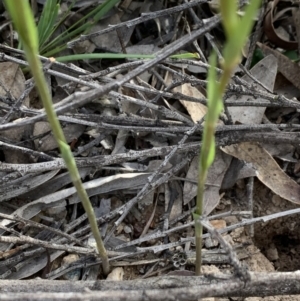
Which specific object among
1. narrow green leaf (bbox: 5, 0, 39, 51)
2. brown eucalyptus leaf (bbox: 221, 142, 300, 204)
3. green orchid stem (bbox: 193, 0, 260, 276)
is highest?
narrow green leaf (bbox: 5, 0, 39, 51)

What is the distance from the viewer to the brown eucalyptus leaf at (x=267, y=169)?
1.72m

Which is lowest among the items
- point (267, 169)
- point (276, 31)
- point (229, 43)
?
point (267, 169)

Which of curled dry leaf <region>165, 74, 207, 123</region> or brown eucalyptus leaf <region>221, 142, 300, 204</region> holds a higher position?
curled dry leaf <region>165, 74, 207, 123</region>

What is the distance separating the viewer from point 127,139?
1751 millimetres

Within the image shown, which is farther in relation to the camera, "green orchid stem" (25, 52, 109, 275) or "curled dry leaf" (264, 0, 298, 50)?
"curled dry leaf" (264, 0, 298, 50)

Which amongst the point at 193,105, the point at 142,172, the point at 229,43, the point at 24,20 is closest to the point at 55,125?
→ the point at 24,20

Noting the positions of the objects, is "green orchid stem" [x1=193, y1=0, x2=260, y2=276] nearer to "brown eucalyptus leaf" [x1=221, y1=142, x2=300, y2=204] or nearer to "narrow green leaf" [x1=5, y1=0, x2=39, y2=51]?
"narrow green leaf" [x1=5, y1=0, x2=39, y2=51]

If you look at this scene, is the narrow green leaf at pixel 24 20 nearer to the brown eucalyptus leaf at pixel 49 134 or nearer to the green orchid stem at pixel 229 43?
the green orchid stem at pixel 229 43

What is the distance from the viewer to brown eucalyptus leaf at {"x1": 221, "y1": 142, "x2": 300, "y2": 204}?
172 cm

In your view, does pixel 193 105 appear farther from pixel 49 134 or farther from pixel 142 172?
pixel 49 134

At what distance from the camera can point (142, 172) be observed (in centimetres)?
168

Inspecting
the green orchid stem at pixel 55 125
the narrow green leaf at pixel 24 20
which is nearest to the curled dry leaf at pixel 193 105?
the green orchid stem at pixel 55 125

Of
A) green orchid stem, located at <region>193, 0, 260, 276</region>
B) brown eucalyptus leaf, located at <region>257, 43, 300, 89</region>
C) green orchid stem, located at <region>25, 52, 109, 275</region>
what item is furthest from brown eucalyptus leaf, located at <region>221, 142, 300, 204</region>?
green orchid stem, located at <region>193, 0, 260, 276</region>

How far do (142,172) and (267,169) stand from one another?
16.9 inches
